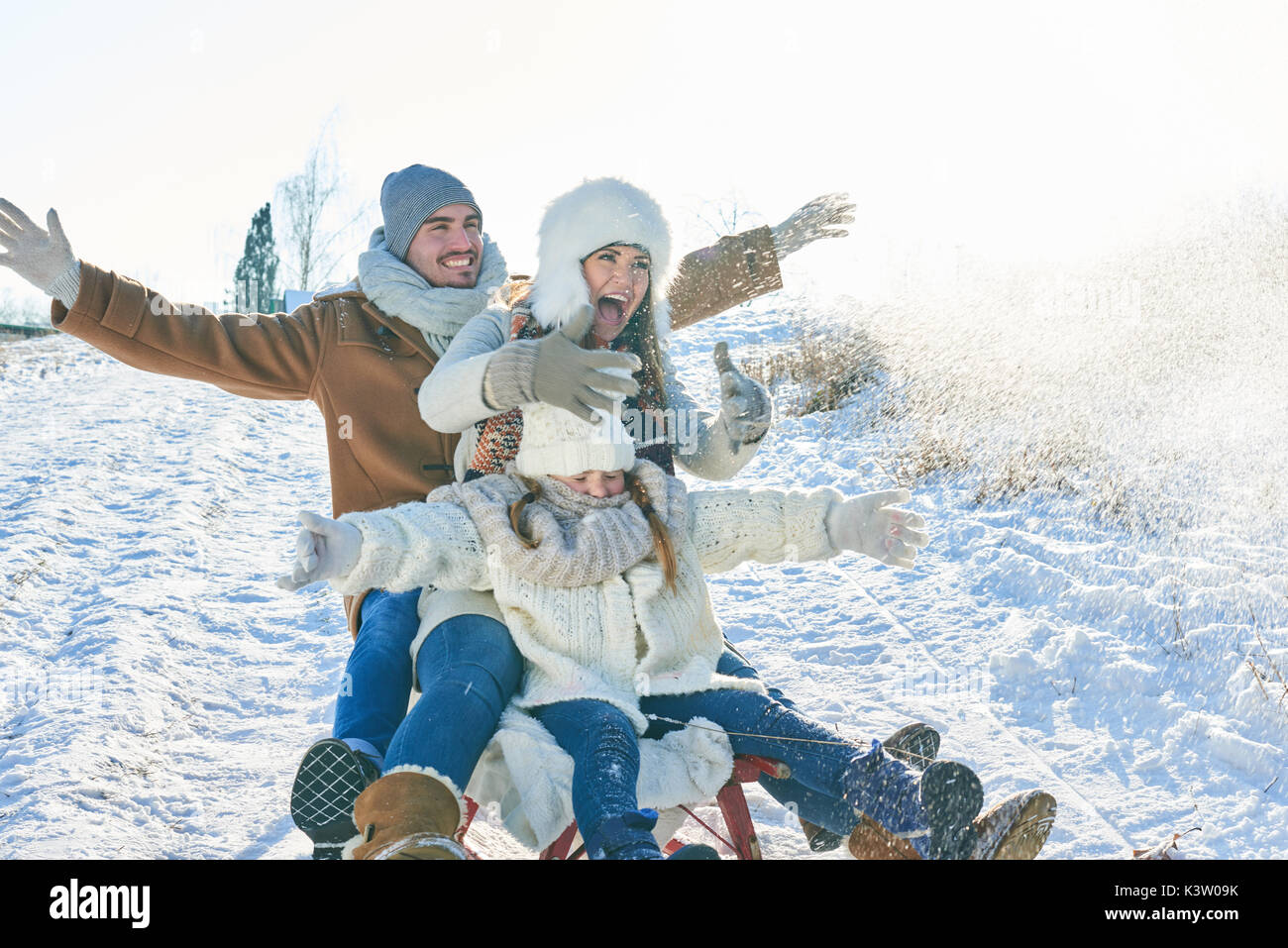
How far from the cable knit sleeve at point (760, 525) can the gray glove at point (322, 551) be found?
911 mm

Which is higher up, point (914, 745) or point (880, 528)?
point (880, 528)

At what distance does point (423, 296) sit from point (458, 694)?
140 cm

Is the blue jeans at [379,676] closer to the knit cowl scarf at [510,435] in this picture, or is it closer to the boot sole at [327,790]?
the boot sole at [327,790]

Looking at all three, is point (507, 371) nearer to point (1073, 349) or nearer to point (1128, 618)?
point (1128, 618)

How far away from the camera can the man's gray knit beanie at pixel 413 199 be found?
3.41m

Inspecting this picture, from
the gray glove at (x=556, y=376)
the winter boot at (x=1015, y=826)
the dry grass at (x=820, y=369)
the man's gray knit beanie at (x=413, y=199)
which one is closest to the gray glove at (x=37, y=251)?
the man's gray knit beanie at (x=413, y=199)

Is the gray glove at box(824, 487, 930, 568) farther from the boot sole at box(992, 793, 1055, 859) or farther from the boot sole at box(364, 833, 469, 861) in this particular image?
the boot sole at box(364, 833, 469, 861)

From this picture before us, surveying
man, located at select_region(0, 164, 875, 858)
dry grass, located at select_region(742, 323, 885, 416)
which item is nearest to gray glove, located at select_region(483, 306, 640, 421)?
man, located at select_region(0, 164, 875, 858)

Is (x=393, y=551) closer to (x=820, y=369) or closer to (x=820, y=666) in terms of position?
(x=820, y=666)

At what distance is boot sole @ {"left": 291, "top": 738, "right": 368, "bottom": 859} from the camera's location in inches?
86.8

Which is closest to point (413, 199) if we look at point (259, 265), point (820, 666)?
point (820, 666)

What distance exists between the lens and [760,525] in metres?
2.75
